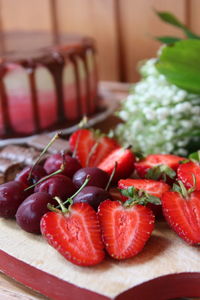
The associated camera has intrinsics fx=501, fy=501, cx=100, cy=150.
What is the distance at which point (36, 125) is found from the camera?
1.24 metres

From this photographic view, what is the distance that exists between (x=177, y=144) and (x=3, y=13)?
43.8 inches

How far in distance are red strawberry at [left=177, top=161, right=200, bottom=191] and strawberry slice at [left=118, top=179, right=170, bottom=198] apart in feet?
0.10

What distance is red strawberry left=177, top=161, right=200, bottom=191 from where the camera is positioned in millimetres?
803

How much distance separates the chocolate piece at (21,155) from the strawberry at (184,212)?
13.5 inches

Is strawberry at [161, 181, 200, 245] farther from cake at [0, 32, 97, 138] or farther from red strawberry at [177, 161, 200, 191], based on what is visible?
cake at [0, 32, 97, 138]

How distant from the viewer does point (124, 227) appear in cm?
70

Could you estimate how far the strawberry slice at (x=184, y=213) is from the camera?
2.31 feet

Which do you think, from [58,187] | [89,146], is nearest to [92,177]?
[58,187]

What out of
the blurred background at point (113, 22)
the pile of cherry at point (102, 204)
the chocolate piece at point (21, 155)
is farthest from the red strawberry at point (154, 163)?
the blurred background at point (113, 22)

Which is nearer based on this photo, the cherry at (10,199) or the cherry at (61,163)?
the cherry at (10,199)

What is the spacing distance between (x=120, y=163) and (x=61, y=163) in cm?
11

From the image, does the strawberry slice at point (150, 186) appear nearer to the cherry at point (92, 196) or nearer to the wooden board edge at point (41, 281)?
the cherry at point (92, 196)

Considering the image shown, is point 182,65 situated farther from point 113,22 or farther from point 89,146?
point 113,22

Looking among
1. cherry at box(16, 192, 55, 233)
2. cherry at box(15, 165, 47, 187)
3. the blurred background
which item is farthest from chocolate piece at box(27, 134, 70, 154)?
the blurred background
